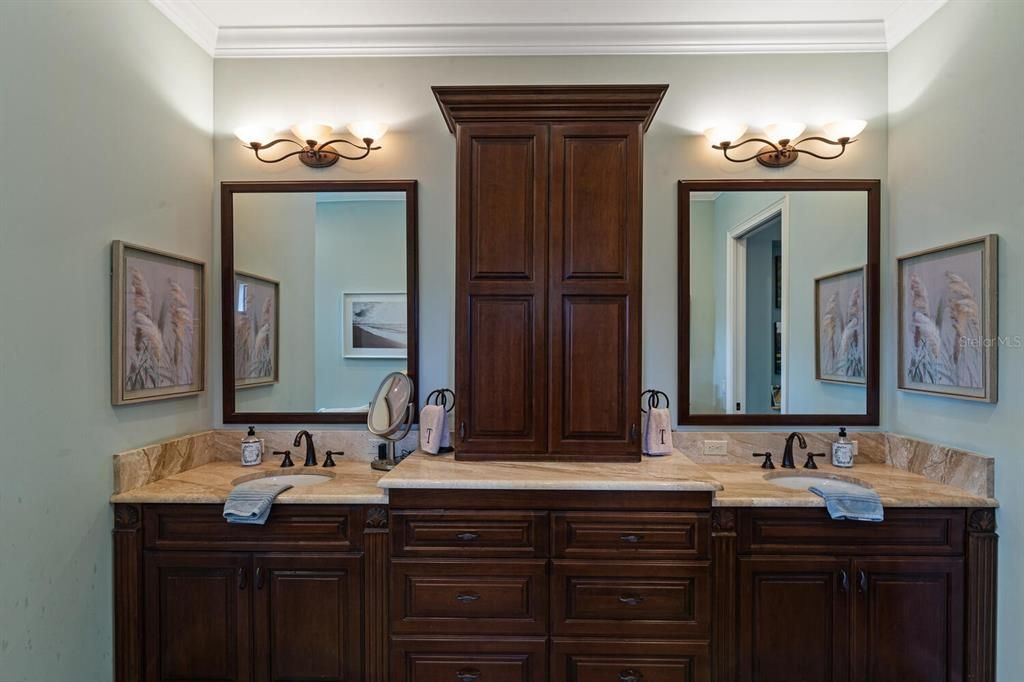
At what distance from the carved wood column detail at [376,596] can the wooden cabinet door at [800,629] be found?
4.51 ft

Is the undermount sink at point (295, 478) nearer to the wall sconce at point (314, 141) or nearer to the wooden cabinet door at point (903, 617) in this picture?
the wall sconce at point (314, 141)

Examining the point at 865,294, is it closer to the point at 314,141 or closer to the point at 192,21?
the point at 314,141

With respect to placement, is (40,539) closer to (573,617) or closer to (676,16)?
(573,617)

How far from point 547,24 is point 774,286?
5.64ft

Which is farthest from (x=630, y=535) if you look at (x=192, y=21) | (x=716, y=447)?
(x=192, y=21)

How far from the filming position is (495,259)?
229 centimetres

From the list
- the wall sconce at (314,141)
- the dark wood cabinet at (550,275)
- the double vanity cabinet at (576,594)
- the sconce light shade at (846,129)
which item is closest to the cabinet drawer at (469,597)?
the double vanity cabinet at (576,594)

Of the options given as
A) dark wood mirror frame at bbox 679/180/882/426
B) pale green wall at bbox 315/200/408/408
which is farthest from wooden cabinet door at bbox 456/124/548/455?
dark wood mirror frame at bbox 679/180/882/426

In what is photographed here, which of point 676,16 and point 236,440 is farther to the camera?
point 236,440

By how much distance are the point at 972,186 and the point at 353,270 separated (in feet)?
8.95

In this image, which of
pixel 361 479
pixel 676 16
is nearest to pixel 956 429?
pixel 676 16

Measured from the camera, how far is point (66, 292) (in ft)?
6.17

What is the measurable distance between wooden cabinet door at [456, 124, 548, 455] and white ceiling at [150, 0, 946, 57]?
69 centimetres

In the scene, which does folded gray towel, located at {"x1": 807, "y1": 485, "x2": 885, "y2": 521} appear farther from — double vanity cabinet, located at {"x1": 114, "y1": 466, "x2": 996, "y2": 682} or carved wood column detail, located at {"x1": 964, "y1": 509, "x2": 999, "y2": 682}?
carved wood column detail, located at {"x1": 964, "y1": 509, "x2": 999, "y2": 682}
